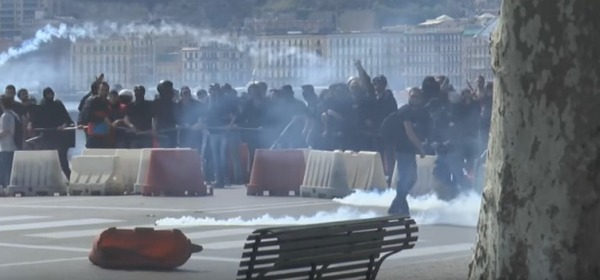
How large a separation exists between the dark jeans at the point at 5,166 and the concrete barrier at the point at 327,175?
495cm

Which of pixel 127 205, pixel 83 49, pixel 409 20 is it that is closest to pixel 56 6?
pixel 83 49

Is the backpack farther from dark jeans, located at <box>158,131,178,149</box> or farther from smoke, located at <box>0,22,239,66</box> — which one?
smoke, located at <box>0,22,239,66</box>

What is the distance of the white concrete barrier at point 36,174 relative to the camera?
29172 millimetres

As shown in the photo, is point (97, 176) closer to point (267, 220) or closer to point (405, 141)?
point (267, 220)

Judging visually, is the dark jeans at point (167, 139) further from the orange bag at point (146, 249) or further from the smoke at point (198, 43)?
the smoke at point (198, 43)

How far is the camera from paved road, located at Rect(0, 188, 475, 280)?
17391 mm

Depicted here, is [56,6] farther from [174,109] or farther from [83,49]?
[174,109]

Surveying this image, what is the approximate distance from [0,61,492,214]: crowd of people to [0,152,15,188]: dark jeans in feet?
0.05

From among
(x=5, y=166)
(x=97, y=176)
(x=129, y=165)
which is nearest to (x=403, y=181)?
(x=129, y=165)

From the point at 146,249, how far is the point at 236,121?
14.5 m

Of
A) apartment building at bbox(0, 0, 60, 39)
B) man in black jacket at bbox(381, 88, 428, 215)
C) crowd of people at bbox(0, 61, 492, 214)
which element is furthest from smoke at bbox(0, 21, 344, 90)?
man in black jacket at bbox(381, 88, 428, 215)

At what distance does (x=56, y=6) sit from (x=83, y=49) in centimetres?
285

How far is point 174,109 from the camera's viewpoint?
3164 cm

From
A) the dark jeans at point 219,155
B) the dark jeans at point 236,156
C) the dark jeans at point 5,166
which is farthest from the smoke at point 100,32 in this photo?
the dark jeans at point 5,166
